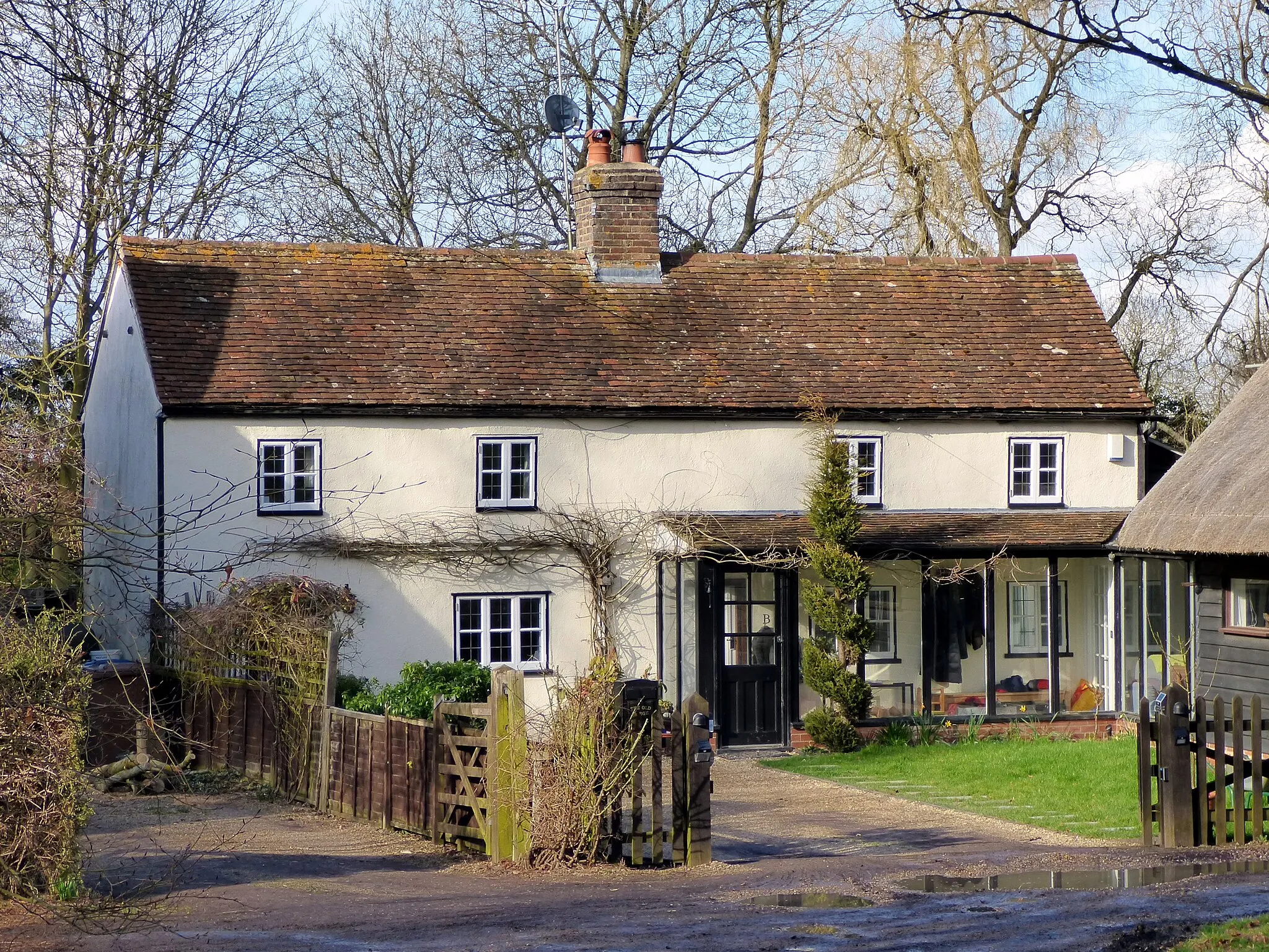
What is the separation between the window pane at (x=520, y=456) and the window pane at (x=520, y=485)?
0.10 meters

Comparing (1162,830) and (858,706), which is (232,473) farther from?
(1162,830)

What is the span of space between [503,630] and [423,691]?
6001 mm

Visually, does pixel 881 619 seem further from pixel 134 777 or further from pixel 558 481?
pixel 134 777

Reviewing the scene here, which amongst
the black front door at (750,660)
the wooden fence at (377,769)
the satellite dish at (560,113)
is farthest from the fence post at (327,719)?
the satellite dish at (560,113)

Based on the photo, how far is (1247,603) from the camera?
17484 millimetres

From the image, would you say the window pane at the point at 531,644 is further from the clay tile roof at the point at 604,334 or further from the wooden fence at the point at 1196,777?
the wooden fence at the point at 1196,777

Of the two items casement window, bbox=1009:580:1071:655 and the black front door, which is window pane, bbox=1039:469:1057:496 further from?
the black front door

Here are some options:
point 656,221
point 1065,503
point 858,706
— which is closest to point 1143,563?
point 1065,503

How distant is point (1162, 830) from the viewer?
1245 centimetres

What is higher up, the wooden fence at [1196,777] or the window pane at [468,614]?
the window pane at [468,614]

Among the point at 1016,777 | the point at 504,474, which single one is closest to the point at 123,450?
the point at 504,474

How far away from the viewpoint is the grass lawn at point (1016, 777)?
1500 centimetres

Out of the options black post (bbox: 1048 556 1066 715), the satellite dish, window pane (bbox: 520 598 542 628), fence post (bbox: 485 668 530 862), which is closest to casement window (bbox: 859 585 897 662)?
black post (bbox: 1048 556 1066 715)

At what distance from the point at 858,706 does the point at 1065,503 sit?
5188 mm
